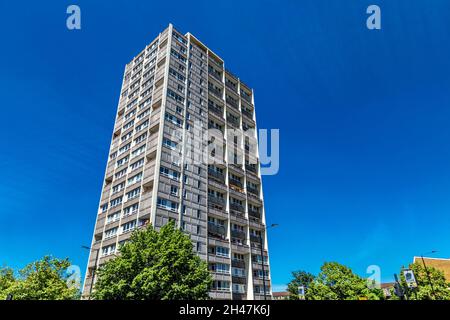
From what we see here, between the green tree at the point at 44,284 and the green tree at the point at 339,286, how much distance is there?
3219cm

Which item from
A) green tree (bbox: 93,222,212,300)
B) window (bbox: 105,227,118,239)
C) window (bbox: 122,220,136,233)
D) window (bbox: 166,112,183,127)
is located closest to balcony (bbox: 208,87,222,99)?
window (bbox: 166,112,183,127)

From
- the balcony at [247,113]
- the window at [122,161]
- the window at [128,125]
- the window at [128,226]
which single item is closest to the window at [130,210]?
the window at [128,226]

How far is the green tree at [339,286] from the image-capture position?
41.3 m

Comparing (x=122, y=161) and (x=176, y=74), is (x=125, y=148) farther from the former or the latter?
(x=176, y=74)

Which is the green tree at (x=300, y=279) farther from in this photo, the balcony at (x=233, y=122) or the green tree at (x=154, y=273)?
the green tree at (x=154, y=273)

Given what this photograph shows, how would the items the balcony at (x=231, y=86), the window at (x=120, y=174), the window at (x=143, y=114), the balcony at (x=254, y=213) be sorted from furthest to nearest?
the balcony at (x=231, y=86), the balcony at (x=254, y=213), the window at (x=143, y=114), the window at (x=120, y=174)

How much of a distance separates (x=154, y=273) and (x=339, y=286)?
2804 cm
